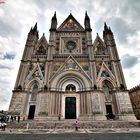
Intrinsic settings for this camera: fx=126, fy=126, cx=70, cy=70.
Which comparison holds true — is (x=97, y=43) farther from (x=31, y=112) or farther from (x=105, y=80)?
(x=31, y=112)

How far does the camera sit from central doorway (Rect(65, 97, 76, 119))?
19.6m

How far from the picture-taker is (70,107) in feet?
66.2

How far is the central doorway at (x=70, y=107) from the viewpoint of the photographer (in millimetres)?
19650

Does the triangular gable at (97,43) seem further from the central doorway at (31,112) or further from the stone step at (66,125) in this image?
the central doorway at (31,112)

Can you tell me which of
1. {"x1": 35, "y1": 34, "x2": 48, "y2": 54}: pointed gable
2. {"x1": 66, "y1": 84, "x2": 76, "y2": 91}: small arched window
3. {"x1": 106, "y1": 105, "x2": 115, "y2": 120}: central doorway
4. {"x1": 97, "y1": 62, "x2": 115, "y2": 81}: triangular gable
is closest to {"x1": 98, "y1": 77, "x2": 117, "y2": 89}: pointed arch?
{"x1": 97, "y1": 62, "x2": 115, "y2": 81}: triangular gable

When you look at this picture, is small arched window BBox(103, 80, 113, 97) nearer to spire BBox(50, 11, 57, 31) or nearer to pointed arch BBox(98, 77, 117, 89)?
pointed arch BBox(98, 77, 117, 89)

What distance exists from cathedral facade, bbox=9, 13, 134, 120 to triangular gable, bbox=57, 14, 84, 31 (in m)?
1.73

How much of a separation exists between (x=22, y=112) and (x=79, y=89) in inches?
366

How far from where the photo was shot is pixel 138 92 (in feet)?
95.4

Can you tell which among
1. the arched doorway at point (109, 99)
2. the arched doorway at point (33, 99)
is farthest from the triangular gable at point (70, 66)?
the arched doorway at point (33, 99)

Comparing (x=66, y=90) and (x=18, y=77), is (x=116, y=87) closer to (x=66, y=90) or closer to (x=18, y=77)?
(x=66, y=90)

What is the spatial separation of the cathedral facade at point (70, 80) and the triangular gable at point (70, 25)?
1.73 meters

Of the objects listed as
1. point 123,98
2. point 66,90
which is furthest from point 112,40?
point 66,90

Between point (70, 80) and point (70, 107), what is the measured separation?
4.43 meters
